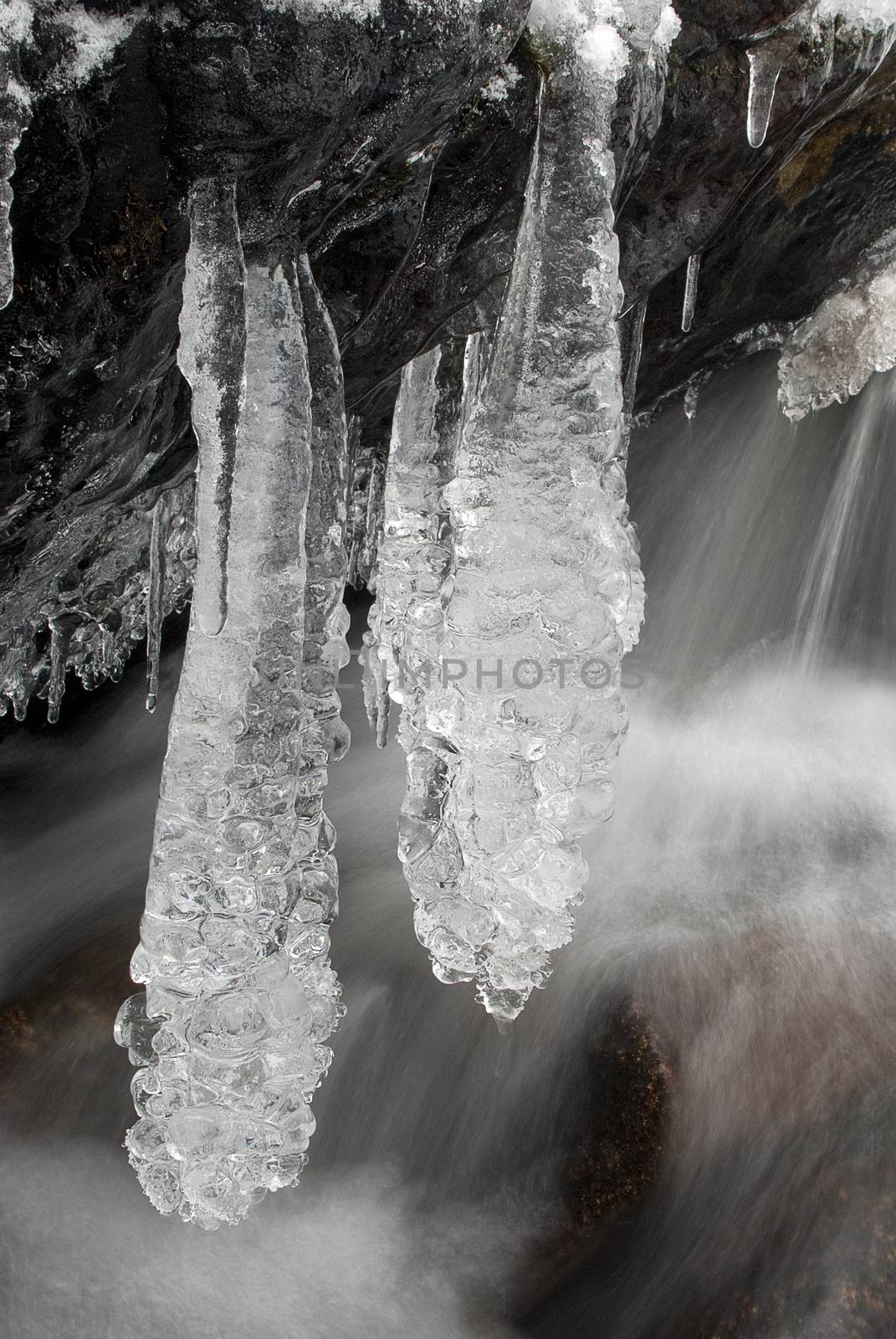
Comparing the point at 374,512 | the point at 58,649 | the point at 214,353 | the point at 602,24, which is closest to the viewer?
the point at 214,353

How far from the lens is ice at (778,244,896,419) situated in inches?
113

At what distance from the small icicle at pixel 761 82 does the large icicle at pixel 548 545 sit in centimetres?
35

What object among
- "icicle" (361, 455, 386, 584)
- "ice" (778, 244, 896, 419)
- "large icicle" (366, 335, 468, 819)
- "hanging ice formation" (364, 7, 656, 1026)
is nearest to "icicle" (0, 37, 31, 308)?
"hanging ice formation" (364, 7, 656, 1026)

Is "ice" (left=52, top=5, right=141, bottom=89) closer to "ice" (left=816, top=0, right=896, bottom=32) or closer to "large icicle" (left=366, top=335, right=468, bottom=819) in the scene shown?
"large icicle" (left=366, top=335, right=468, bottom=819)

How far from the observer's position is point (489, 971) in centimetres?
184

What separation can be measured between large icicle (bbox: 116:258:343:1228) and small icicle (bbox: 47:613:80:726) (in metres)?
1.52

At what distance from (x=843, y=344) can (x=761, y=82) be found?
1666 mm

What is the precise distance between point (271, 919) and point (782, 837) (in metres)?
2.19

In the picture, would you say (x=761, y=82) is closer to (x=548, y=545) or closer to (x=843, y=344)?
(x=548, y=545)

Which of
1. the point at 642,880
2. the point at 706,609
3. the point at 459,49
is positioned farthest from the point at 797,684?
the point at 459,49

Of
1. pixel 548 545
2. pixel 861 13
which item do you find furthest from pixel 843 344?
pixel 548 545

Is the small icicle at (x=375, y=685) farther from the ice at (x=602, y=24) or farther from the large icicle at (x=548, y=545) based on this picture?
the ice at (x=602, y=24)

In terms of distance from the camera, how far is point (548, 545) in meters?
1.50

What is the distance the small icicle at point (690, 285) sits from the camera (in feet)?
7.05
